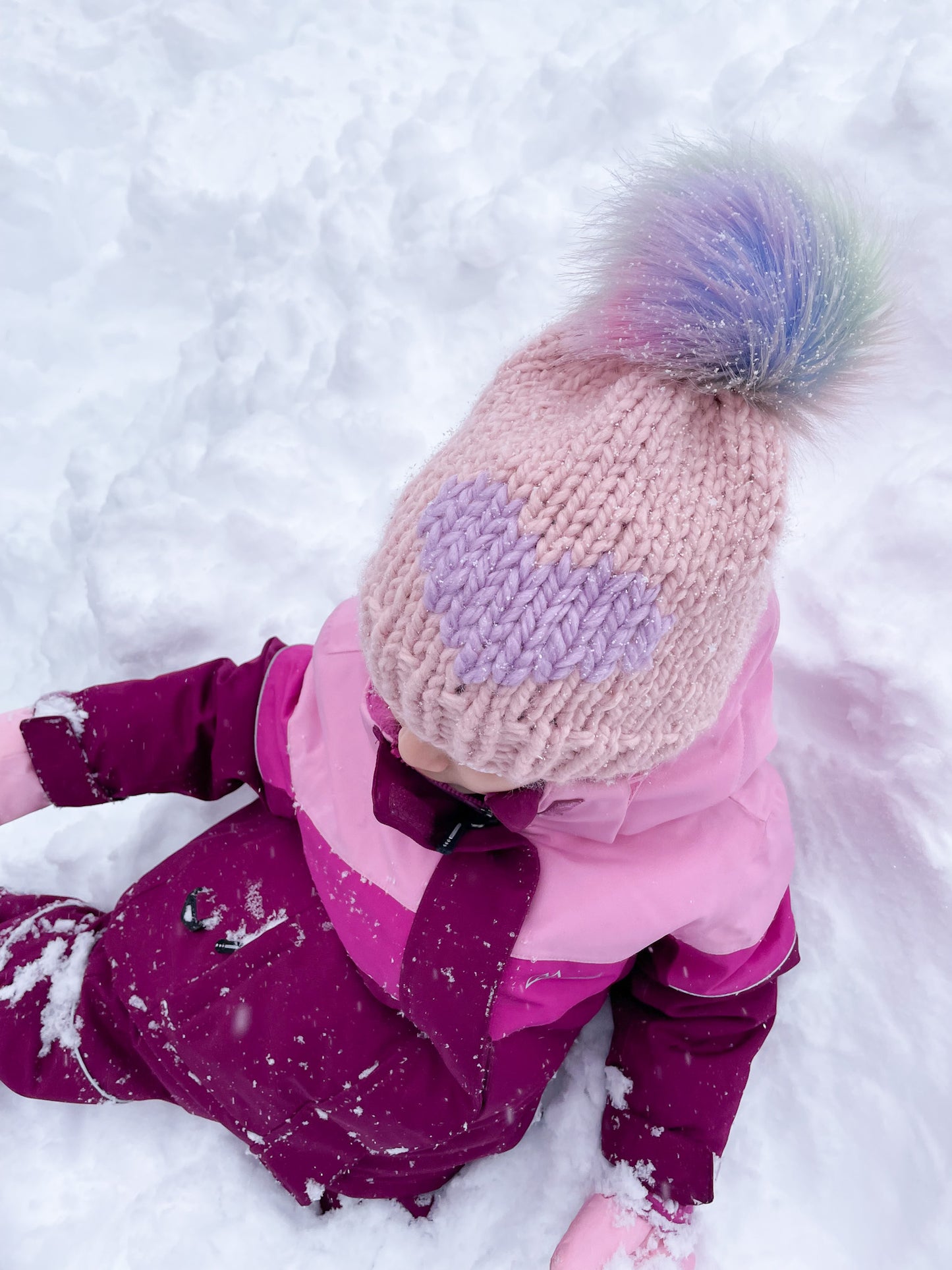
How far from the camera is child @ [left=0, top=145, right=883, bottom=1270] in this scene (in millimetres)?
619

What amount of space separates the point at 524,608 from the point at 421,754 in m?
0.20

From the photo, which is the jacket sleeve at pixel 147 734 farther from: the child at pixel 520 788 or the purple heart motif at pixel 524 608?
the purple heart motif at pixel 524 608

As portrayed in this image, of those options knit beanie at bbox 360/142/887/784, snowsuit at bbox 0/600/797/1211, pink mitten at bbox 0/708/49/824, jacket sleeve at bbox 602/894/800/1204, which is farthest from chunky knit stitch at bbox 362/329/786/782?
pink mitten at bbox 0/708/49/824

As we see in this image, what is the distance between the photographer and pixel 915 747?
103 centimetres

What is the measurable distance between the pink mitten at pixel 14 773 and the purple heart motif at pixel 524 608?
2.21 feet

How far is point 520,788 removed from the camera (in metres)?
0.78

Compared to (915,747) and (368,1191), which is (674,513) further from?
(368,1191)

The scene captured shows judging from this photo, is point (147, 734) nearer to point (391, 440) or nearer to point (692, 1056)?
point (391, 440)

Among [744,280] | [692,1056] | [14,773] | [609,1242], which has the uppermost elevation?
[744,280]

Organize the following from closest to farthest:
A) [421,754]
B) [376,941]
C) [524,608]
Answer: [524,608], [421,754], [376,941]

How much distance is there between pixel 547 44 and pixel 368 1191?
1.66 m

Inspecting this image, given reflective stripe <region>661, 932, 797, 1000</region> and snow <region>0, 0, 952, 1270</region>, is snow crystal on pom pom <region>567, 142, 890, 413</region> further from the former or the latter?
reflective stripe <region>661, 932, 797, 1000</region>

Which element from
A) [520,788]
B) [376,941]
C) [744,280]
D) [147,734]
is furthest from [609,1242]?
[744,280]

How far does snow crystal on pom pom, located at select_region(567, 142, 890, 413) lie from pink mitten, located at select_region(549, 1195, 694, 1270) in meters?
0.88
